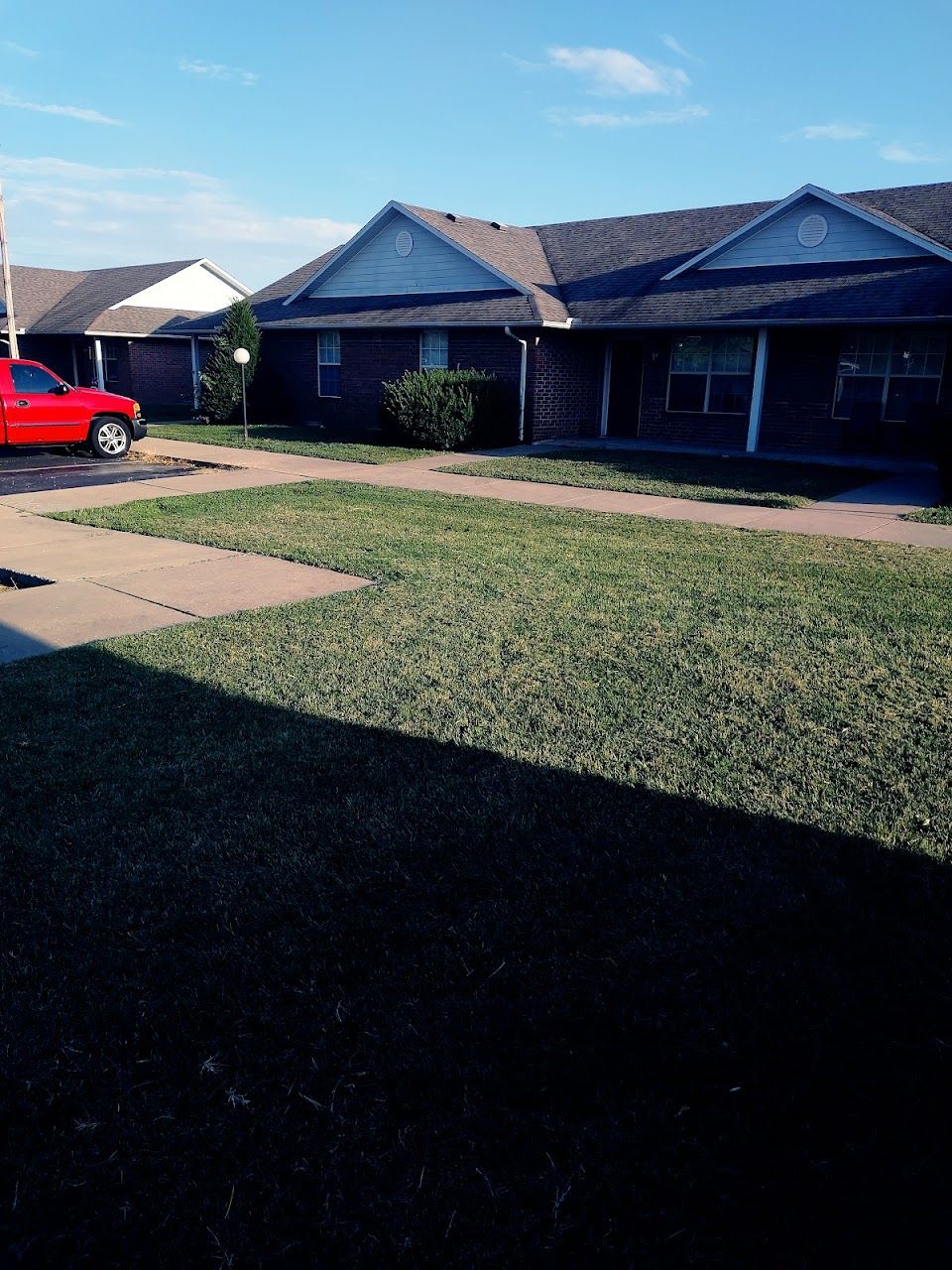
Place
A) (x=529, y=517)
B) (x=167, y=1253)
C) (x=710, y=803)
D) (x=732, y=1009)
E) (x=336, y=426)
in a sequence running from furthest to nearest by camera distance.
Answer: (x=336, y=426) < (x=529, y=517) < (x=710, y=803) < (x=732, y=1009) < (x=167, y=1253)

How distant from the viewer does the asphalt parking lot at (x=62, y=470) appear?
13.8 metres

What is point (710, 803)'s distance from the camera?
3785 mm

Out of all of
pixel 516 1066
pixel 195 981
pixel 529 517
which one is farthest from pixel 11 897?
pixel 529 517

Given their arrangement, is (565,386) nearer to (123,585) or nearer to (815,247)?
(815,247)

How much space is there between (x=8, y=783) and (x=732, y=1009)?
3.01 m

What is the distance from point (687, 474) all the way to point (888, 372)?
5.99 m

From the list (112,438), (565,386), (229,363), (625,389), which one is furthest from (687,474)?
(229,363)

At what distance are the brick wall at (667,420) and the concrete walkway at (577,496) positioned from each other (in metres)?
4.68

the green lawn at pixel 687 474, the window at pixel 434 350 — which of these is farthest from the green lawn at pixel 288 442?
the window at pixel 434 350

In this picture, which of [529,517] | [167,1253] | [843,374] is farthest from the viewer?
[843,374]

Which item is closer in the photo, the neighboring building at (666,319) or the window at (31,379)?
the window at (31,379)

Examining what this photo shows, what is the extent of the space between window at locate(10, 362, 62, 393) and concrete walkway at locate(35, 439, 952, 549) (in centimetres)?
234

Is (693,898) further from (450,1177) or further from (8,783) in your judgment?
(8,783)

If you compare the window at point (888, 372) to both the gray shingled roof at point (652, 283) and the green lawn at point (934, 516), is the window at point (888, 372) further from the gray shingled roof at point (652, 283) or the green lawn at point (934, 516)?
the green lawn at point (934, 516)
